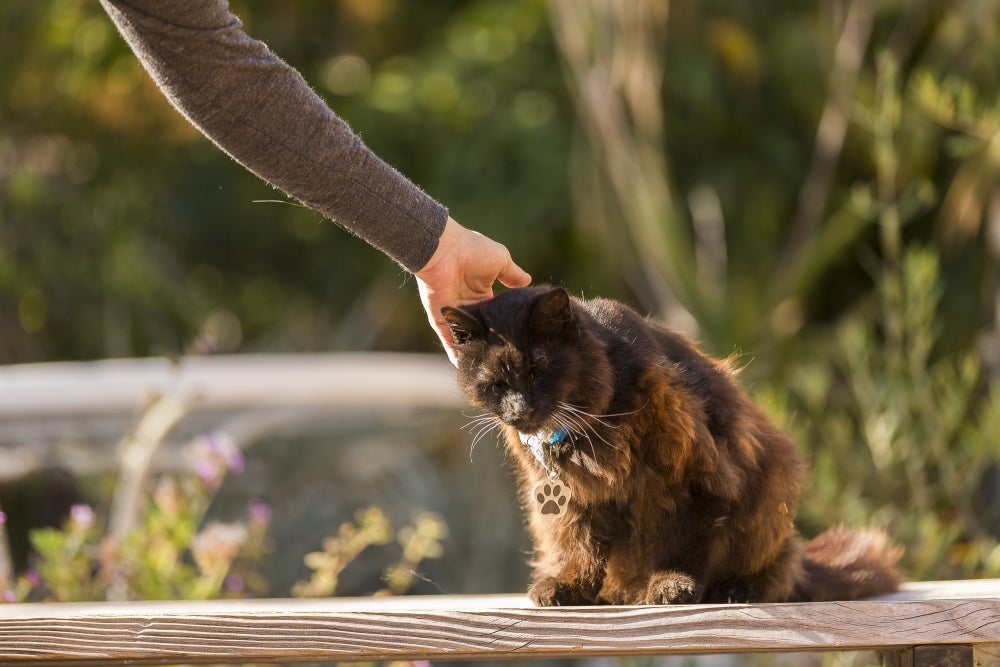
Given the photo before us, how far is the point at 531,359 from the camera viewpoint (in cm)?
193

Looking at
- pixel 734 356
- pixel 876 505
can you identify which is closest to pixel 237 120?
pixel 734 356

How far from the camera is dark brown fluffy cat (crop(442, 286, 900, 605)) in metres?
1.89

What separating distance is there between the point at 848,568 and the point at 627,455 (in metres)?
0.67

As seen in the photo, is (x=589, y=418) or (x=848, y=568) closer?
(x=589, y=418)

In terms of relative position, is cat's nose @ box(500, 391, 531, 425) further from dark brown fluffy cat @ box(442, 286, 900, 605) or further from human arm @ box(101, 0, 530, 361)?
human arm @ box(101, 0, 530, 361)

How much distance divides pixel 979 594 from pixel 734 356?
660mm

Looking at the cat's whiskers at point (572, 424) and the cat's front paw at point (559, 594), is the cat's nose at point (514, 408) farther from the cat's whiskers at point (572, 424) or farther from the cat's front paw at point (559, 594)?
the cat's front paw at point (559, 594)

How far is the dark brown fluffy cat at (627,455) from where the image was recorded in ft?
6.21

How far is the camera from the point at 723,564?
77.2 inches

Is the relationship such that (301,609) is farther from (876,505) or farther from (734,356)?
(876,505)

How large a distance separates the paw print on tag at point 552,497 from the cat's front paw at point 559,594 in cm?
13

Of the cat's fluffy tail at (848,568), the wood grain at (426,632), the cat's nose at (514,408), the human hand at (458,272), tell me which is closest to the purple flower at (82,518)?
the wood grain at (426,632)

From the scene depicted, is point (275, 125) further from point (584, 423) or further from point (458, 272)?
point (584, 423)

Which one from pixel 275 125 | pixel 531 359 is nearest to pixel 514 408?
pixel 531 359
